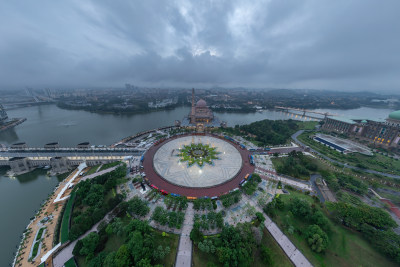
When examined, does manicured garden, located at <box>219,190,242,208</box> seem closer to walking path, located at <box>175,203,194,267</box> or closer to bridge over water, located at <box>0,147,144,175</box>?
walking path, located at <box>175,203,194,267</box>

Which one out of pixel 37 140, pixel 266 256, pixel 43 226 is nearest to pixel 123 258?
pixel 266 256

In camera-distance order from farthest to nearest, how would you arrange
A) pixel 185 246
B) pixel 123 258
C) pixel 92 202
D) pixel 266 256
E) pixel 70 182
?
pixel 70 182
pixel 92 202
pixel 185 246
pixel 266 256
pixel 123 258

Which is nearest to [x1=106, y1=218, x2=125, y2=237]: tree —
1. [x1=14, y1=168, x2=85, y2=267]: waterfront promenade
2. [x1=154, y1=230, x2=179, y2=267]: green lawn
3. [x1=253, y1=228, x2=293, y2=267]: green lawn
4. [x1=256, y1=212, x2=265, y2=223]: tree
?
[x1=154, y1=230, x2=179, y2=267]: green lawn

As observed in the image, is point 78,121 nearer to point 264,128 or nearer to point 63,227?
point 63,227

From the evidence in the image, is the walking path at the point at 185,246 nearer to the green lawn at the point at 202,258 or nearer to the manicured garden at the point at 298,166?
the green lawn at the point at 202,258

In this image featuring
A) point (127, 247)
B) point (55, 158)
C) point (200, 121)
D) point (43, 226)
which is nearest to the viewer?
point (127, 247)

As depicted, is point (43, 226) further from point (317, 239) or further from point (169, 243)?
point (317, 239)
